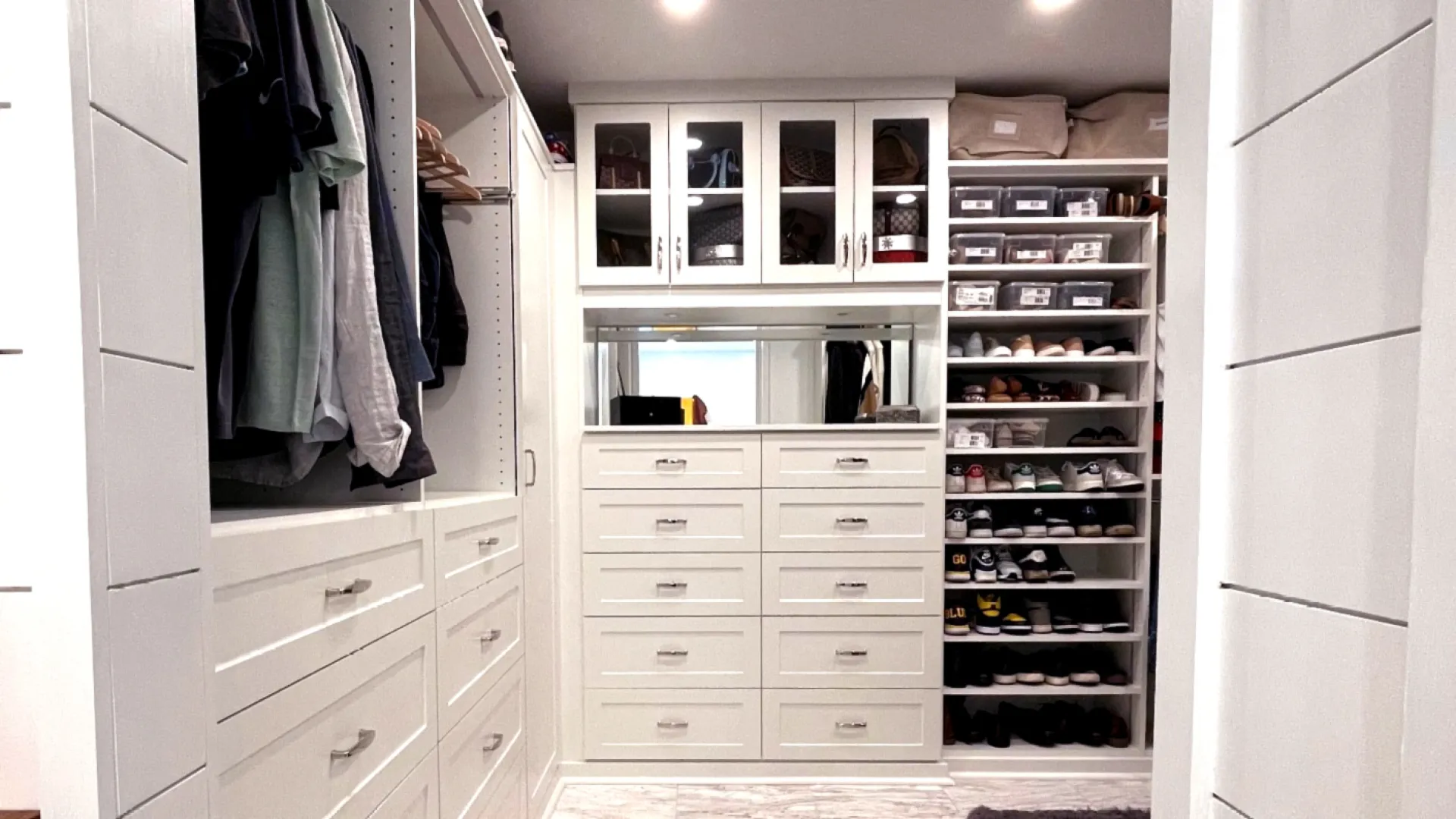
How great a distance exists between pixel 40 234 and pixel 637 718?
215cm

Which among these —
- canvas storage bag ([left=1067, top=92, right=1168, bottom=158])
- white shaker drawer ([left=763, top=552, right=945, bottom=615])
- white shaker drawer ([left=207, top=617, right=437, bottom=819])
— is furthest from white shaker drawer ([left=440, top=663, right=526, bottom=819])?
canvas storage bag ([left=1067, top=92, right=1168, bottom=158])

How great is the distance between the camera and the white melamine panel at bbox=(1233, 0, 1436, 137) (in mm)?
416

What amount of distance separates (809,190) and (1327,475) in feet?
6.31

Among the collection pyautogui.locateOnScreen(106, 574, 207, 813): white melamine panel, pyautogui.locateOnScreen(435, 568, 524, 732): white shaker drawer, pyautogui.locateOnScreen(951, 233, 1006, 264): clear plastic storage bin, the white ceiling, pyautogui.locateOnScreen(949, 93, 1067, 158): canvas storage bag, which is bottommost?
pyautogui.locateOnScreen(435, 568, 524, 732): white shaker drawer

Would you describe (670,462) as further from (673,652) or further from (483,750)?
(483,750)

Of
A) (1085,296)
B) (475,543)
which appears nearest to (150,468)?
(475,543)

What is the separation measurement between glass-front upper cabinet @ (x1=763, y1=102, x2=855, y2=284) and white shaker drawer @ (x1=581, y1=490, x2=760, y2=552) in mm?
762

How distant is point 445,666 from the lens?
127 cm

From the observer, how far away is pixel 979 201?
2.24m

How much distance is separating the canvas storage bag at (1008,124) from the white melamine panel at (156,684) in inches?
91.7

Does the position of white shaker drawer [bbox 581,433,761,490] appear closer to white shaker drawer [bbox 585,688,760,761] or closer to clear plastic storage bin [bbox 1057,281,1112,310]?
white shaker drawer [bbox 585,688,760,761]

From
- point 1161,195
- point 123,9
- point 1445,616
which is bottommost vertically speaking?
point 1445,616

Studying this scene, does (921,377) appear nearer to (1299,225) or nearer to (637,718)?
(637,718)

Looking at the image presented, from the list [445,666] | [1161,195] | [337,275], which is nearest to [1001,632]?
[1161,195]
